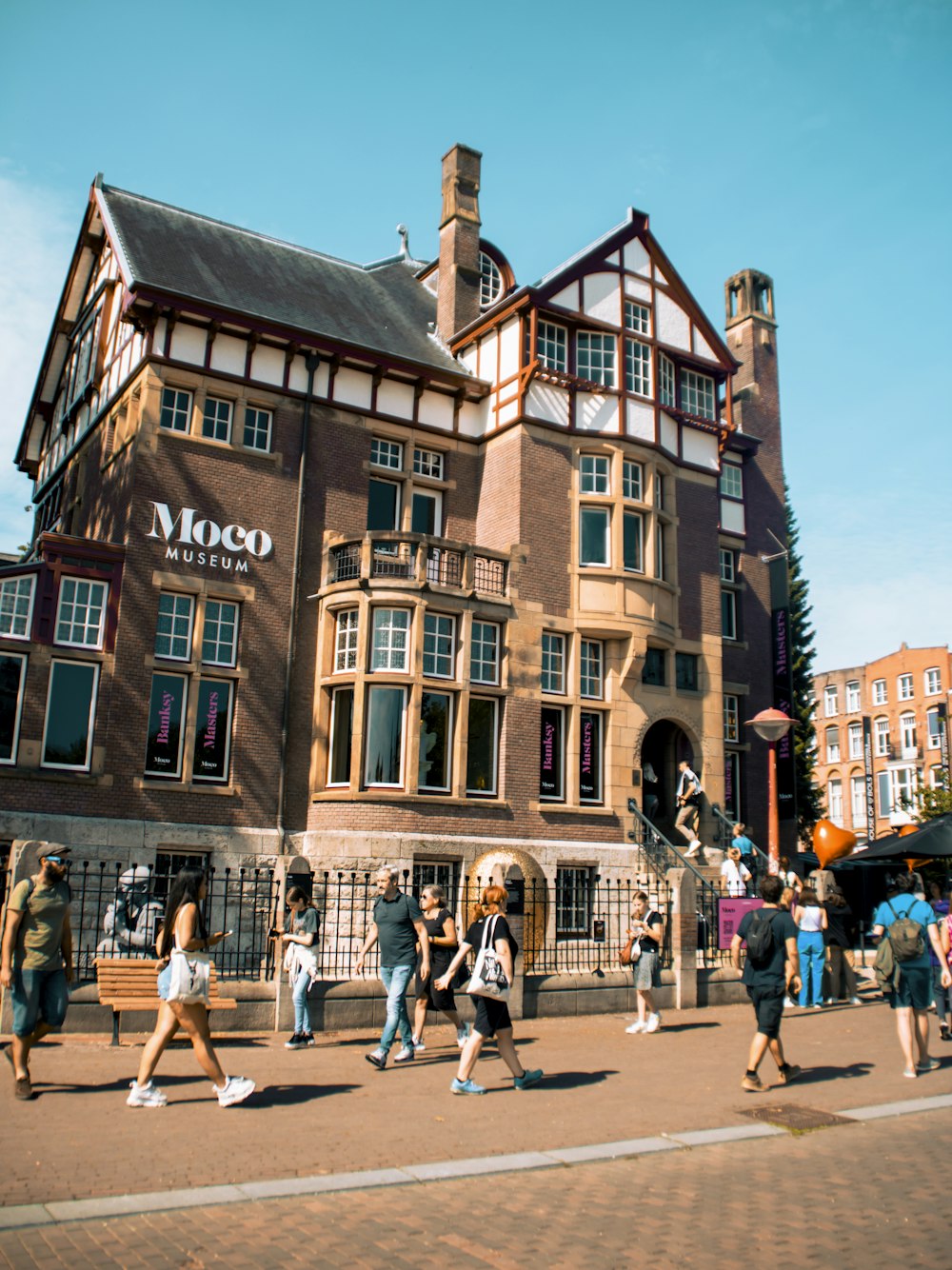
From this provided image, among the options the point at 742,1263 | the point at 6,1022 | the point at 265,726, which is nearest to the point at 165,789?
the point at 265,726

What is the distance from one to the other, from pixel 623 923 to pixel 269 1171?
54.1ft

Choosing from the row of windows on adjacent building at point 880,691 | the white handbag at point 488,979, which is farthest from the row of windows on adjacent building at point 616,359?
the row of windows on adjacent building at point 880,691

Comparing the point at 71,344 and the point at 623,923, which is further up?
the point at 71,344

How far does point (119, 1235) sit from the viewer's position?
6.07 metres

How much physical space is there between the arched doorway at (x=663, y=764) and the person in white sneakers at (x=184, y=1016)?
1708cm

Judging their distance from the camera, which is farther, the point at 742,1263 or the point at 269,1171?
the point at 269,1171

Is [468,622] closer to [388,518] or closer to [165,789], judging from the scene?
[388,518]

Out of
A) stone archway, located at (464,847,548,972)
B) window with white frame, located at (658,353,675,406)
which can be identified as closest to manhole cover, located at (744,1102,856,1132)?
stone archway, located at (464,847,548,972)

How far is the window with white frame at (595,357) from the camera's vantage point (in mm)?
25766

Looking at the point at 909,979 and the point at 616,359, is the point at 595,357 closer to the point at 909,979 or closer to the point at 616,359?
the point at 616,359

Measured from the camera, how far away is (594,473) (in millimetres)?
25312

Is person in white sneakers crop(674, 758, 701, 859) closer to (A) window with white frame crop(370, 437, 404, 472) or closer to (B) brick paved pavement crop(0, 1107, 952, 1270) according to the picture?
(A) window with white frame crop(370, 437, 404, 472)

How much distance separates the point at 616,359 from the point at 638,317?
161cm

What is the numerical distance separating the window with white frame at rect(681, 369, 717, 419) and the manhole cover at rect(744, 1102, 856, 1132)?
20.3 m
